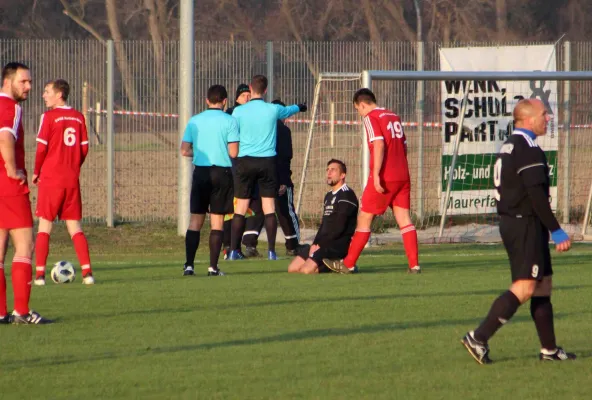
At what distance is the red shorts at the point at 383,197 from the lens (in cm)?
1265

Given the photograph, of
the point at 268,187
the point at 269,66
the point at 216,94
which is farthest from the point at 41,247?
the point at 269,66

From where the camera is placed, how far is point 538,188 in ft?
23.3

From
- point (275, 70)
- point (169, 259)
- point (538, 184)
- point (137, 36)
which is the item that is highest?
point (137, 36)

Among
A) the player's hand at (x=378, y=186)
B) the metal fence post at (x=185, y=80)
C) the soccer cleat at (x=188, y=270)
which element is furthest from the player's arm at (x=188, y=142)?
the metal fence post at (x=185, y=80)

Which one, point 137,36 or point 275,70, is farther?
point 137,36

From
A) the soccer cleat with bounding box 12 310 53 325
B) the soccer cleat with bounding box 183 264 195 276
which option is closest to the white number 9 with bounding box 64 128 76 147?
the soccer cleat with bounding box 183 264 195 276

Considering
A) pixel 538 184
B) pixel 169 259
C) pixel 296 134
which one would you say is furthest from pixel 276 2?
pixel 538 184

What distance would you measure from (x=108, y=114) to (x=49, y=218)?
302 inches

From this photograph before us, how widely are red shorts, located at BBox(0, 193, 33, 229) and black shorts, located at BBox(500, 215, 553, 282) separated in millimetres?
3619

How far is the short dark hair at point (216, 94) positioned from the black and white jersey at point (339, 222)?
1.67 meters

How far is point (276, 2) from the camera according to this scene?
47.9 meters

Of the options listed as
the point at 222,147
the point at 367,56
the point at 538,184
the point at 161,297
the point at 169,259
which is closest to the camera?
the point at 538,184

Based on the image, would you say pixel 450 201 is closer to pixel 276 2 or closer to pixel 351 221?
pixel 351 221

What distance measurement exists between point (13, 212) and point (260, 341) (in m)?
2.09
